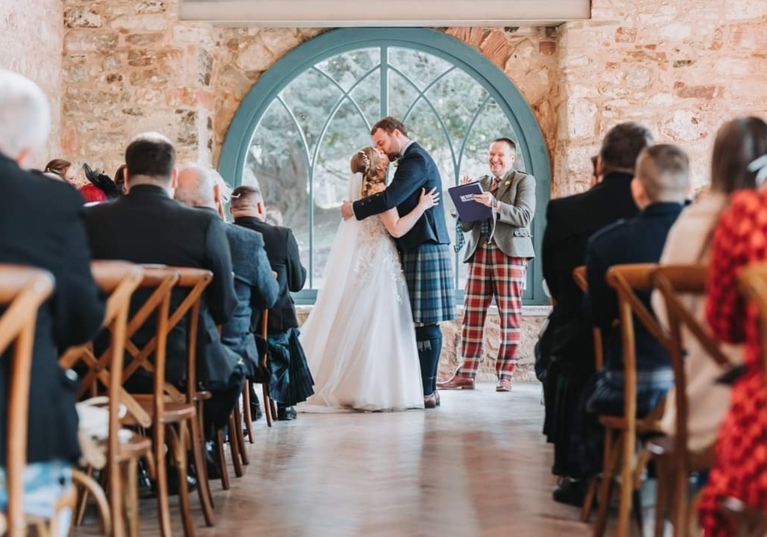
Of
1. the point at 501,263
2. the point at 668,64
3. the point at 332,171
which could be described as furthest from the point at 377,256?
the point at 668,64

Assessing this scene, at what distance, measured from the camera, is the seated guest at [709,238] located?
103 inches

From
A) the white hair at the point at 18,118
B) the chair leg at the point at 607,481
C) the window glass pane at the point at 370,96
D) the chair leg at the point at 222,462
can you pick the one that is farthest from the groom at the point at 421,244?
the white hair at the point at 18,118

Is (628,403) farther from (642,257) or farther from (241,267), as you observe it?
(241,267)

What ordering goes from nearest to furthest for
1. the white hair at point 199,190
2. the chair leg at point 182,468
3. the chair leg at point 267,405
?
the chair leg at point 182,468
the white hair at point 199,190
the chair leg at point 267,405

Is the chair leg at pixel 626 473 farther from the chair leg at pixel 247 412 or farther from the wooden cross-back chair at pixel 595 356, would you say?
the chair leg at pixel 247 412

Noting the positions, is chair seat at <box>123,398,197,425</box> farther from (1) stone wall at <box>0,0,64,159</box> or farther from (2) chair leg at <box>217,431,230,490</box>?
(1) stone wall at <box>0,0,64,159</box>

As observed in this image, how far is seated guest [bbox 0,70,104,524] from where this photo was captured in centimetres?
214

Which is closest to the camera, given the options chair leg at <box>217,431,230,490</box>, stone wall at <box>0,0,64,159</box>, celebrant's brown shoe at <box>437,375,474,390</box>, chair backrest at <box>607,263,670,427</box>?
chair backrest at <box>607,263,670,427</box>

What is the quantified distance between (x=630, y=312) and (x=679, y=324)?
45 cm

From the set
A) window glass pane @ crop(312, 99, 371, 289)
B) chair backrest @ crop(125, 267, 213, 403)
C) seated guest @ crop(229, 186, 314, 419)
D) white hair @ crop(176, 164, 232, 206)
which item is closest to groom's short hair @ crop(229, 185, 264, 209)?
seated guest @ crop(229, 186, 314, 419)

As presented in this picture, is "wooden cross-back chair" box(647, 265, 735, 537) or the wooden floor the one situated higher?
"wooden cross-back chair" box(647, 265, 735, 537)

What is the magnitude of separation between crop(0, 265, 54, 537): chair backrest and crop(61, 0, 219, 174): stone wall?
651 cm

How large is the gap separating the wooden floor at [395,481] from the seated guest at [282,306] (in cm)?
22

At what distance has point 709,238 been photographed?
2684 millimetres
